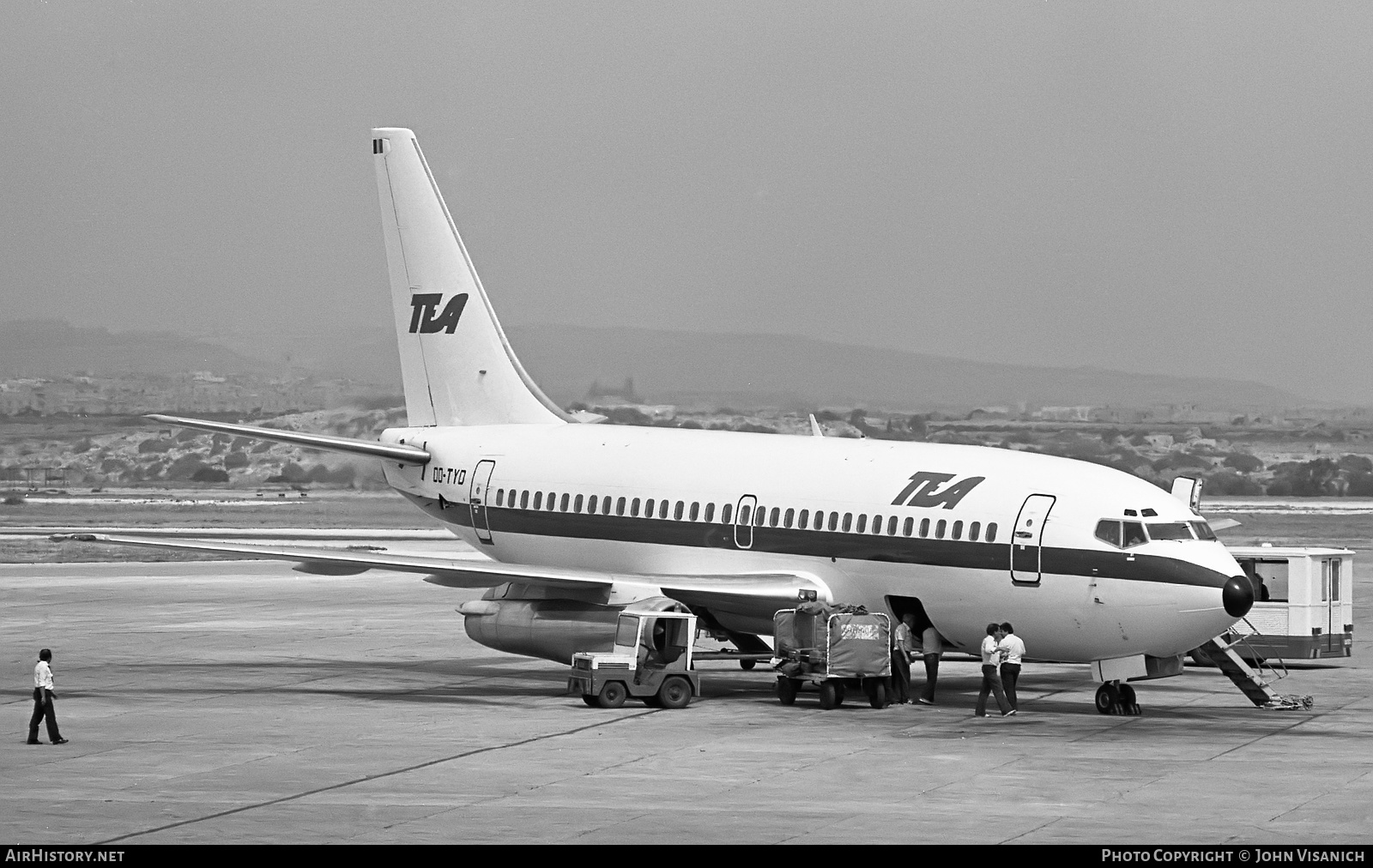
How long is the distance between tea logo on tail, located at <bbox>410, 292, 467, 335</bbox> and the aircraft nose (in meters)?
18.4

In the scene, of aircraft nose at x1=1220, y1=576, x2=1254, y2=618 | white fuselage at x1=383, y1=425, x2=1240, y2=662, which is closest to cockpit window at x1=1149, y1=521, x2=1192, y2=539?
white fuselage at x1=383, y1=425, x2=1240, y2=662

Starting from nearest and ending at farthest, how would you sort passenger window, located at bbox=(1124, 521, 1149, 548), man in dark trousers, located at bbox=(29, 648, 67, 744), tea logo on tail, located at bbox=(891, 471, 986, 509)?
man in dark trousers, located at bbox=(29, 648, 67, 744)
passenger window, located at bbox=(1124, 521, 1149, 548)
tea logo on tail, located at bbox=(891, 471, 986, 509)

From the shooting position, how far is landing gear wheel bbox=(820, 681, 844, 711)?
3047 centimetres

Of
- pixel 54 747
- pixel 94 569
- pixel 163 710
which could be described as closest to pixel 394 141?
pixel 163 710

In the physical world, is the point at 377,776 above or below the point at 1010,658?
below

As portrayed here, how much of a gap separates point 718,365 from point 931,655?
143550 millimetres

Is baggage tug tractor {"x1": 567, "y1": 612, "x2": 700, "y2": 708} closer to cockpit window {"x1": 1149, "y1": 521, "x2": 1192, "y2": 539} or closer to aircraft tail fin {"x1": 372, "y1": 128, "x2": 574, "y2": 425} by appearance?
cockpit window {"x1": 1149, "y1": 521, "x2": 1192, "y2": 539}

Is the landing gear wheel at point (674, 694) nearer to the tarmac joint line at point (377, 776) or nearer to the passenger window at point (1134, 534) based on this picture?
the tarmac joint line at point (377, 776)

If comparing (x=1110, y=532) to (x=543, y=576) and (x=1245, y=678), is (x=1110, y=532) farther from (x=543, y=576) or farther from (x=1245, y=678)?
(x=543, y=576)

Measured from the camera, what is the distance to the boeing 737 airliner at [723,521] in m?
29.6

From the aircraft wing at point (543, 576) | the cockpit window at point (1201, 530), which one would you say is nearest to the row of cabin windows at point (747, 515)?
the aircraft wing at point (543, 576)

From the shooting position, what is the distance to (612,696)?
30641mm

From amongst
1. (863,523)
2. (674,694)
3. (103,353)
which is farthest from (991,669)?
(103,353)

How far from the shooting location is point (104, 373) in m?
168
